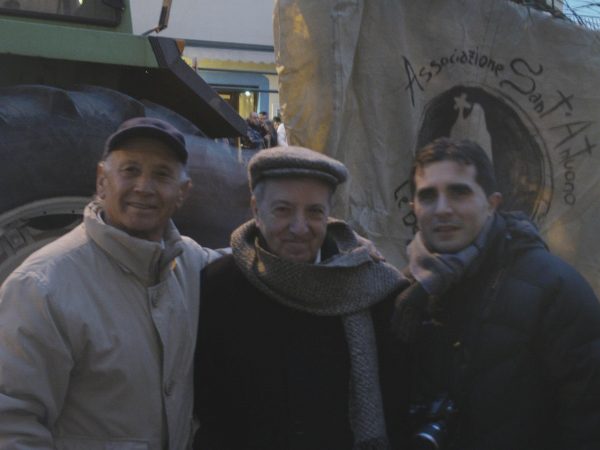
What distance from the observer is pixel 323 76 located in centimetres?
300

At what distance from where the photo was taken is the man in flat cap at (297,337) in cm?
166

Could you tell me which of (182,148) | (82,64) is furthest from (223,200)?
(182,148)

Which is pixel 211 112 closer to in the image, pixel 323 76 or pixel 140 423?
pixel 323 76

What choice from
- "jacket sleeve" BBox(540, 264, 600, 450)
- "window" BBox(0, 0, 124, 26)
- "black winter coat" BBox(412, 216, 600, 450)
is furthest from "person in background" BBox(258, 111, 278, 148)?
"jacket sleeve" BBox(540, 264, 600, 450)

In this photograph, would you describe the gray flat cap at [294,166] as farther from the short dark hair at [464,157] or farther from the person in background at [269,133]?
the person in background at [269,133]

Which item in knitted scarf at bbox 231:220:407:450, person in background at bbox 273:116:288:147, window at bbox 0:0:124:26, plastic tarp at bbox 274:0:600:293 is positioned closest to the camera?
knitted scarf at bbox 231:220:407:450

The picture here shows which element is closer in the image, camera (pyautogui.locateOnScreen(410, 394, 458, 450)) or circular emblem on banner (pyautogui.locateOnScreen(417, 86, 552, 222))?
camera (pyautogui.locateOnScreen(410, 394, 458, 450))

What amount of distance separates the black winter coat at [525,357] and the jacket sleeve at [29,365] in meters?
0.84

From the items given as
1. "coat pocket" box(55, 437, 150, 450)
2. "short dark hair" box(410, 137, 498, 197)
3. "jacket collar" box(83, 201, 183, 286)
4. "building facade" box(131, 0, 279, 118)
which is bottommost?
"coat pocket" box(55, 437, 150, 450)

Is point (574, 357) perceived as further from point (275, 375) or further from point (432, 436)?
point (275, 375)

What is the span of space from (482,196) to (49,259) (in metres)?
0.99

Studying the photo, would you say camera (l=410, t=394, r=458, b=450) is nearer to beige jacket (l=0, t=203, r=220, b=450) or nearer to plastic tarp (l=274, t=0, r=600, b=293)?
beige jacket (l=0, t=203, r=220, b=450)

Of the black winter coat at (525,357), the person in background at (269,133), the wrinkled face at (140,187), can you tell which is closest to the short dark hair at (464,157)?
the black winter coat at (525,357)

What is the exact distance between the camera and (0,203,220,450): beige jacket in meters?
1.43
